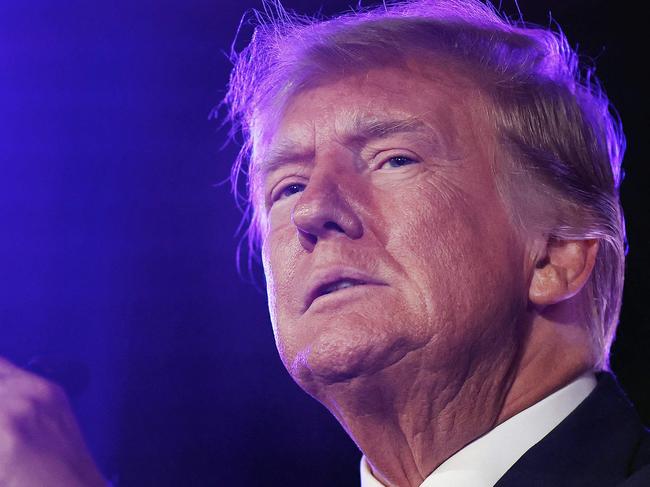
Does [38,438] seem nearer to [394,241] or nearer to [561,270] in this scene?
[394,241]

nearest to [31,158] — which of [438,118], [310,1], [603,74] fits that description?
[310,1]

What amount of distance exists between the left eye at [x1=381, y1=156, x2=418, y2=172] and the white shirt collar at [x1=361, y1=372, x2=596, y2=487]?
0.54 metres

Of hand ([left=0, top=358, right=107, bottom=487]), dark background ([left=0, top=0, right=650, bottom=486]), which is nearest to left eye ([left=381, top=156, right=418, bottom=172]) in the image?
hand ([left=0, top=358, right=107, bottom=487])

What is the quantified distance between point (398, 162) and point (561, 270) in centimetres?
40

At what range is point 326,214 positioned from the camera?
158 centimetres

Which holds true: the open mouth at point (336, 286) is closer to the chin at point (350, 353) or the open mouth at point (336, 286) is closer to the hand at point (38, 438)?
the chin at point (350, 353)

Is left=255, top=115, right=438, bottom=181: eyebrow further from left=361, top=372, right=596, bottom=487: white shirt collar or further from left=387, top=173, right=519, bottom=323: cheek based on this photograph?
left=361, top=372, right=596, bottom=487: white shirt collar

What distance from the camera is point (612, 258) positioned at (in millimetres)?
1833

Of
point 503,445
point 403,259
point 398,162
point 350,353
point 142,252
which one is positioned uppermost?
point 398,162

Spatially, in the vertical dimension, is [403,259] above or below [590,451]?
above

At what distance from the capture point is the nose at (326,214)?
158 cm

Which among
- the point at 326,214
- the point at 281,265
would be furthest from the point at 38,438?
the point at 326,214

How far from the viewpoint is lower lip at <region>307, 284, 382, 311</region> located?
1.55 metres

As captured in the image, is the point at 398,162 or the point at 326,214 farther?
the point at 398,162
